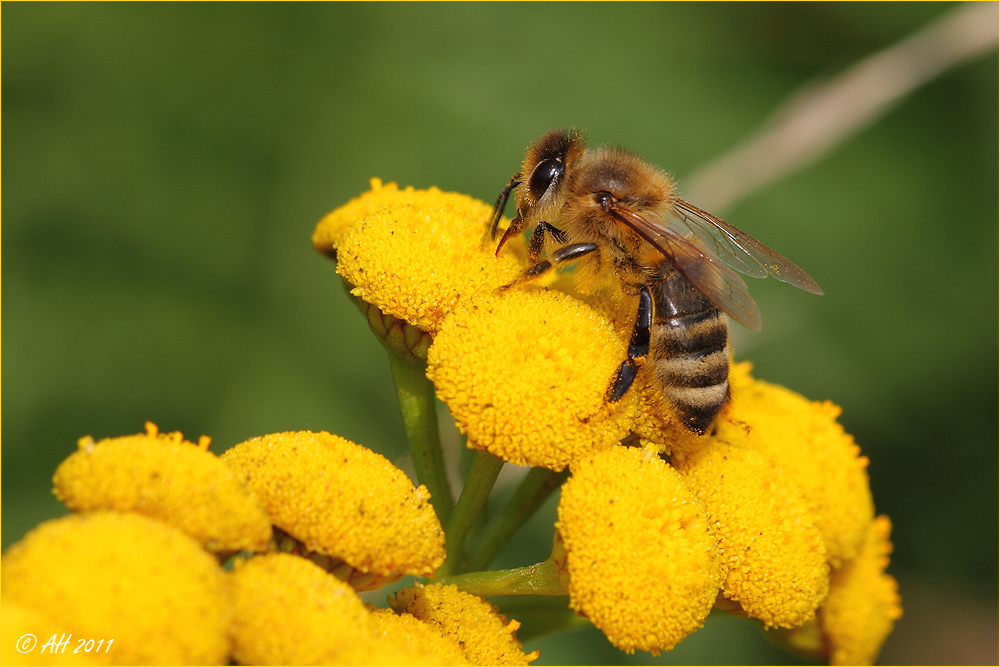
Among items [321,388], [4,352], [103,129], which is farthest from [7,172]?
[321,388]

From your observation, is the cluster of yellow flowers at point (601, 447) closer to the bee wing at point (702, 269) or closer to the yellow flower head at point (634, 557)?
the yellow flower head at point (634, 557)

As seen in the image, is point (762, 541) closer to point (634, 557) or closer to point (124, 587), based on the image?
point (634, 557)

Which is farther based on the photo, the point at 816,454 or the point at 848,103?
the point at 848,103

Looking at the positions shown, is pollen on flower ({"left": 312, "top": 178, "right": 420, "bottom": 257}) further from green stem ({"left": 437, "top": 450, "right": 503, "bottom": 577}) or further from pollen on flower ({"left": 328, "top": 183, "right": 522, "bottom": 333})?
green stem ({"left": 437, "top": 450, "right": 503, "bottom": 577})

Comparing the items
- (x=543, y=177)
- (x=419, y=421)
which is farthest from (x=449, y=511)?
(x=543, y=177)

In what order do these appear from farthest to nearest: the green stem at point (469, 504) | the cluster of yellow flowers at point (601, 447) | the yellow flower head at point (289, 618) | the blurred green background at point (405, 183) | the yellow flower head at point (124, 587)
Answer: the blurred green background at point (405, 183) < the green stem at point (469, 504) < the cluster of yellow flowers at point (601, 447) < the yellow flower head at point (289, 618) < the yellow flower head at point (124, 587)

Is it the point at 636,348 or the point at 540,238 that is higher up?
the point at 540,238

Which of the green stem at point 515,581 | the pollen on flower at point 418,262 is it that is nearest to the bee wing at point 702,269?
the pollen on flower at point 418,262

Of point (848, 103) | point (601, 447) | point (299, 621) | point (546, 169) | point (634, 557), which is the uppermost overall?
point (848, 103)
